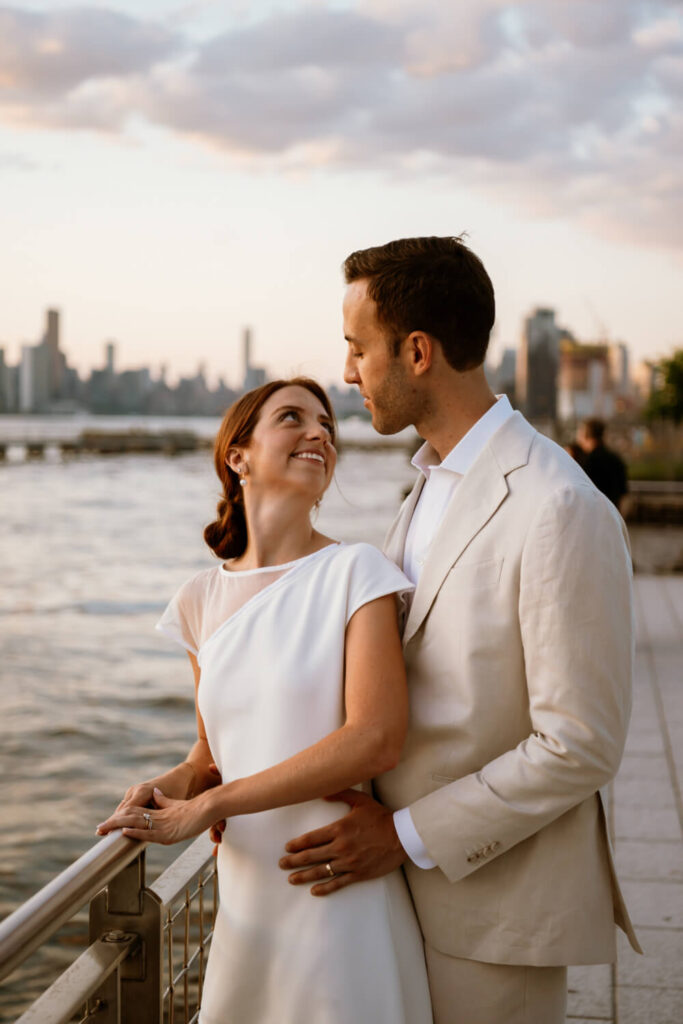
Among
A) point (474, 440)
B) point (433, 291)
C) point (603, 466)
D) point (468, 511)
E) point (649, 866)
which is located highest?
point (433, 291)

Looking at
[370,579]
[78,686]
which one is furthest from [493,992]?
[78,686]

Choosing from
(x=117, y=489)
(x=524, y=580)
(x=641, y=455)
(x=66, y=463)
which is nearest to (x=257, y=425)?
(x=524, y=580)

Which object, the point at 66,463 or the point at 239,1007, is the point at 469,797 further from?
the point at 66,463

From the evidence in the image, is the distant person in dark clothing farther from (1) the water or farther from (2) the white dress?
(2) the white dress

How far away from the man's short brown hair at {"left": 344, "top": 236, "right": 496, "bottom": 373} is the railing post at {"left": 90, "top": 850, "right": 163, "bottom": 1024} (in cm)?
100

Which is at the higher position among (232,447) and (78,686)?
(232,447)

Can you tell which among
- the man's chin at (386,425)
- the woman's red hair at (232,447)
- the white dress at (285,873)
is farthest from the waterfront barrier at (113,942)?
the man's chin at (386,425)

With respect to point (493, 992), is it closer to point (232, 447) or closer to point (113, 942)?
point (113, 942)

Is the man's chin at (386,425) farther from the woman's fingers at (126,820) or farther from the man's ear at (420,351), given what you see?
the woman's fingers at (126,820)

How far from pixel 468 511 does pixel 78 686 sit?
44.0 feet

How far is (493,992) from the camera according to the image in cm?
168

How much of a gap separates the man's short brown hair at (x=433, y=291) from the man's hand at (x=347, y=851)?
0.76 metres

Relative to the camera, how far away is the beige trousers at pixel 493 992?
1.68 meters

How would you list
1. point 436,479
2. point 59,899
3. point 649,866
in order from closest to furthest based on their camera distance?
point 59,899, point 436,479, point 649,866
